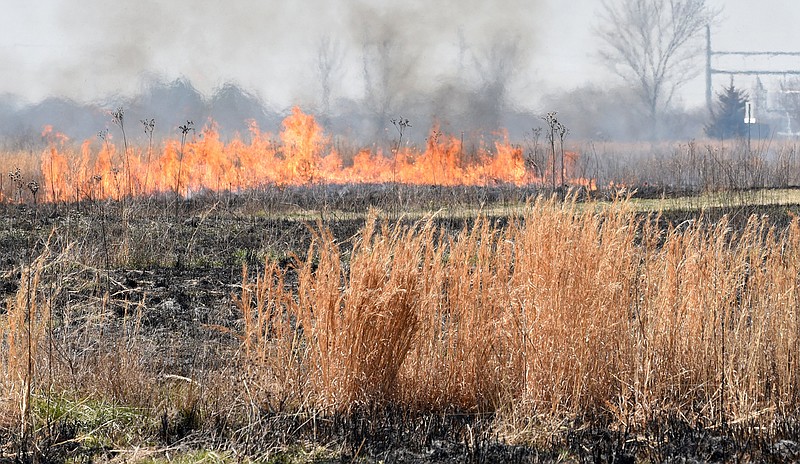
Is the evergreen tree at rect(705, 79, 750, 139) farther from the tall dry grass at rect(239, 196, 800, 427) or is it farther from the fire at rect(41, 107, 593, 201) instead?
the tall dry grass at rect(239, 196, 800, 427)

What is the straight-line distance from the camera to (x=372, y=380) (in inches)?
191

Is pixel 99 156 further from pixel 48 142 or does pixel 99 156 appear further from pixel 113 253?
pixel 113 253

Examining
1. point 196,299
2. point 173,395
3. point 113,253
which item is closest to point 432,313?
point 173,395

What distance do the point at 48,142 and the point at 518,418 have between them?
1963 centimetres

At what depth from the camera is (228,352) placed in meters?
5.78

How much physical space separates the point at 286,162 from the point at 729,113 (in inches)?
715

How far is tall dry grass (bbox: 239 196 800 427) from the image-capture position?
4.79 meters

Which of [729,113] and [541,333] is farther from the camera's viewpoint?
[729,113]

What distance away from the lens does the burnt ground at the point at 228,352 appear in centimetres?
441

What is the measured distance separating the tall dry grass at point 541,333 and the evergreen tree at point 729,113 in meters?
27.0

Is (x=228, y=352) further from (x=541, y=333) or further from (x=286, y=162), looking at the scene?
(x=286, y=162)

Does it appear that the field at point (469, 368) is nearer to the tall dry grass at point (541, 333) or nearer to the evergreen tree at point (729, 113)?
the tall dry grass at point (541, 333)

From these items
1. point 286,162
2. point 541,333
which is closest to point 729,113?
point 286,162

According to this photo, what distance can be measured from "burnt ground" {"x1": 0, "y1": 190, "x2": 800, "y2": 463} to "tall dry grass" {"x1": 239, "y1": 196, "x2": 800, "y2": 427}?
0.15 metres
